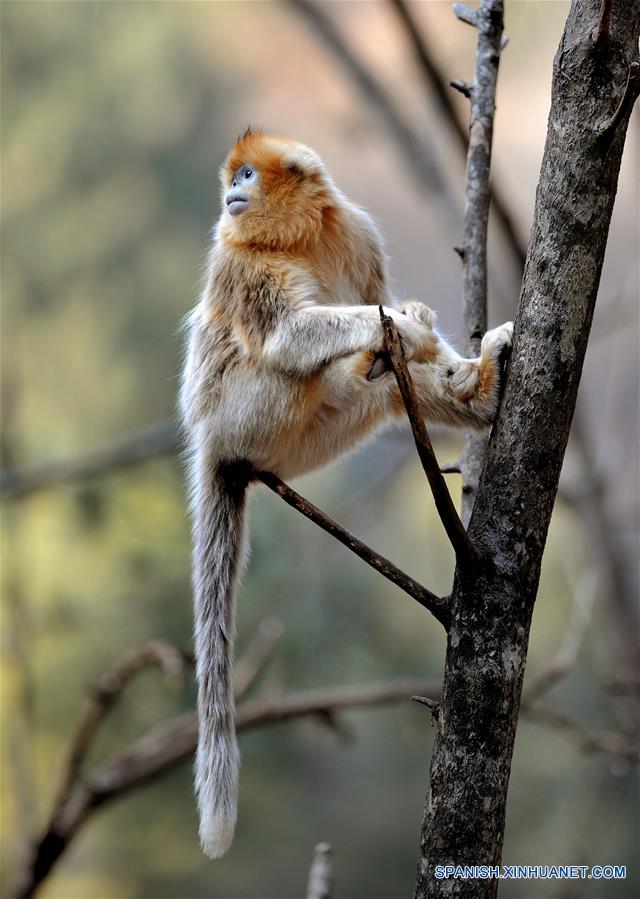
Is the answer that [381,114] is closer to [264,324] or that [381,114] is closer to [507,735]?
[264,324]

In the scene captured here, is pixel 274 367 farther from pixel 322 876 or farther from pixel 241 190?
pixel 322 876

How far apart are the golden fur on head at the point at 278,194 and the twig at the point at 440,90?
124 centimetres

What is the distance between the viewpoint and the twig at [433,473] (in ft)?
3.27

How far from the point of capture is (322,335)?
154cm

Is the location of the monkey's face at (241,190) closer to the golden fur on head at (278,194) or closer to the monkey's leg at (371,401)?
the golden fur on head at (278,194)

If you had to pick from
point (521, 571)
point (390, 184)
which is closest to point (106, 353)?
point (390, 184)

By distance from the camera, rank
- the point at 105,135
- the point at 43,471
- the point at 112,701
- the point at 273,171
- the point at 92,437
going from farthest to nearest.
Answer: the point at 105,135 → the point at 92,437 → the point at 43,471 → the point at 112,701 → the point at 273,171

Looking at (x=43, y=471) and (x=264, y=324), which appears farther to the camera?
(x=43, y=471)

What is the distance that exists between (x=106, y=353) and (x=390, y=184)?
1.85 m

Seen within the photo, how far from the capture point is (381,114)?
12.1ft

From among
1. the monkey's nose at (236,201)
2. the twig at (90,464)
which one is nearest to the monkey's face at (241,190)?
the monkey's nose at (236,201)

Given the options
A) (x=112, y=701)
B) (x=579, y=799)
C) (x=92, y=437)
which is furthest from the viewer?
(x=92, y=437)

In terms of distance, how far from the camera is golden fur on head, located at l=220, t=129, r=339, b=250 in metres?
1.71

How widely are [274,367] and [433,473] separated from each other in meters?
0.61
